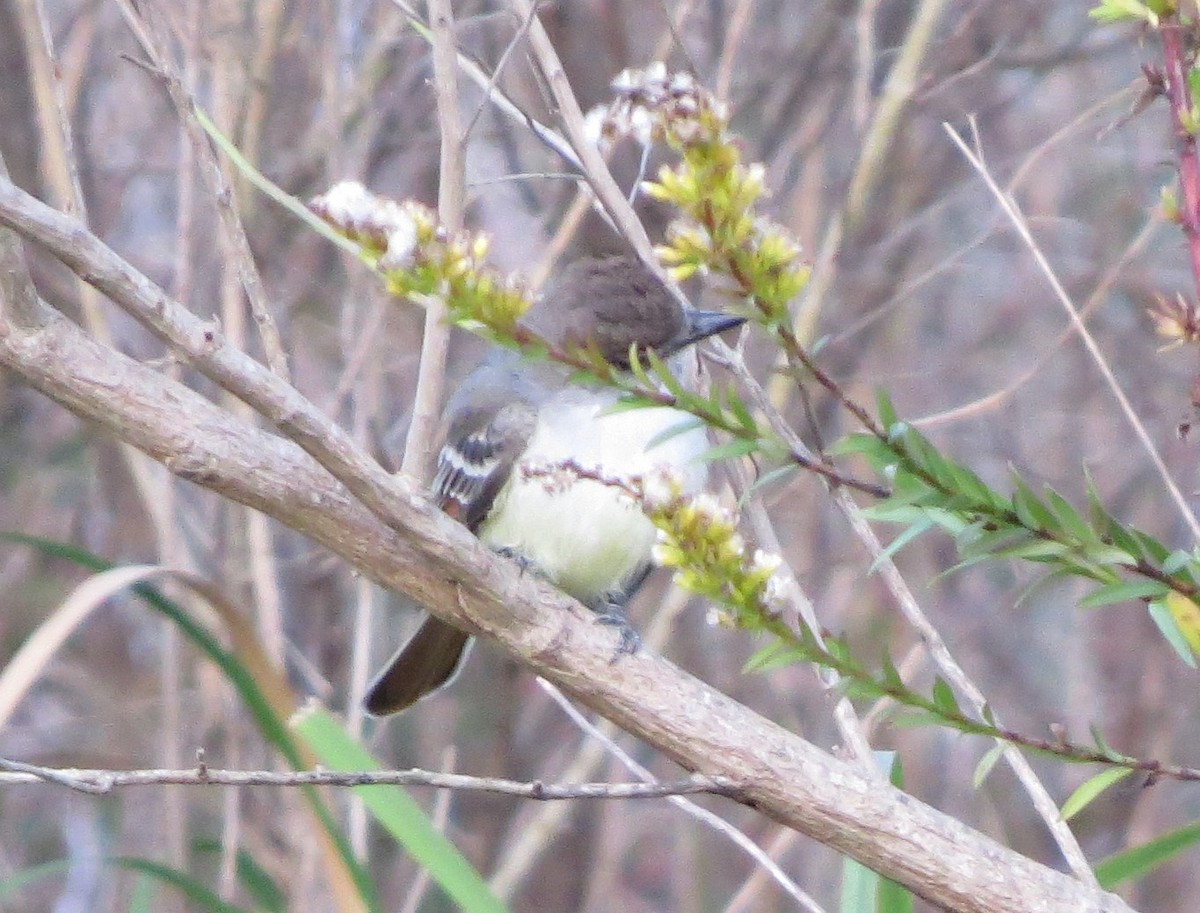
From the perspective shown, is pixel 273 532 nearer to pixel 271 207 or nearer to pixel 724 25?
pixel 271 207

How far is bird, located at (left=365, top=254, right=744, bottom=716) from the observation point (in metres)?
2.66

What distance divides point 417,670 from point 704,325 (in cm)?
90

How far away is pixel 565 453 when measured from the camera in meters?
2.68

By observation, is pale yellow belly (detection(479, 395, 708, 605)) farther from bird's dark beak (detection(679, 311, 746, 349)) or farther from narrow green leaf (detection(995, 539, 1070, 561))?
narrow green leaf (detection(995, 539, 1070, 561))

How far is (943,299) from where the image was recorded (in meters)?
4.68

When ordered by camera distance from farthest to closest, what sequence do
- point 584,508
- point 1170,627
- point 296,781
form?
point 584,508, point 296,781, point 1170,627

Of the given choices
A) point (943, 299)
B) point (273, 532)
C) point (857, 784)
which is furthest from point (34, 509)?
point (857, 784)

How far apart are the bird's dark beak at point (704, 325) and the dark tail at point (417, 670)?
0.75m

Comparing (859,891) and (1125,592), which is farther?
(859,891)

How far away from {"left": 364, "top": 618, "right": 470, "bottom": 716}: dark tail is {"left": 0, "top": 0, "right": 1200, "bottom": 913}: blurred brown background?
1.13 ft

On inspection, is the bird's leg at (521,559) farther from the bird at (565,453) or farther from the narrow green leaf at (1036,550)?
the narrow green leaf at (1036,550)

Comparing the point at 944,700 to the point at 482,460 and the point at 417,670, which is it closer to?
the point at 482,460

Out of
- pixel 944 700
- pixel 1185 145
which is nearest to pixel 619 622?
pixel 944 700

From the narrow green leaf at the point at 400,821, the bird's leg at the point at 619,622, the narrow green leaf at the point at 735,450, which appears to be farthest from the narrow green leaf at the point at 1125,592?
the narrow green leaf at the point at 400,821
